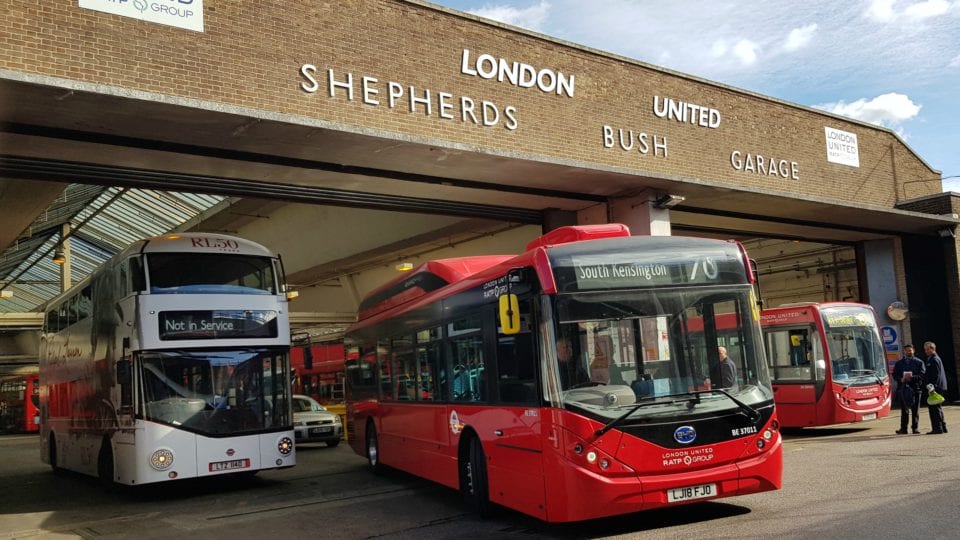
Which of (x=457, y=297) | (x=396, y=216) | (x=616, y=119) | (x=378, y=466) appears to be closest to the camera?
(x=457, y=297)

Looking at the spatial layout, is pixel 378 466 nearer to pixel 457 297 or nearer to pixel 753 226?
pixel 457 297

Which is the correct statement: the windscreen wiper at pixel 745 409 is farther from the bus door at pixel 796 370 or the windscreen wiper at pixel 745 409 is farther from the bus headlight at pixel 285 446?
the bus door at pixel 796 370

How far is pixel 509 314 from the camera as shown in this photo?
7730 mm

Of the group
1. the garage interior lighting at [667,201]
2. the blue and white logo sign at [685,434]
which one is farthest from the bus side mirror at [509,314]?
the garage interior lighting at [667,201]

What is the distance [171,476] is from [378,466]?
3.37 metres

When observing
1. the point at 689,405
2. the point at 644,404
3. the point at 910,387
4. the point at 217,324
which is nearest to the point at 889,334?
the point at 910,387

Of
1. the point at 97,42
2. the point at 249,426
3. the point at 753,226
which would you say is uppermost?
the point at 97,42

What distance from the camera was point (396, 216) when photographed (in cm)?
2072

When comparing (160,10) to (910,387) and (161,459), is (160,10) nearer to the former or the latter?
(161,459)

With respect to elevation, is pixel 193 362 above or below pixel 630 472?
Answer: above

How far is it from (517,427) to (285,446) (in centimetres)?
558

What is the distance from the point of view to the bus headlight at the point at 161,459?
11.6 metres

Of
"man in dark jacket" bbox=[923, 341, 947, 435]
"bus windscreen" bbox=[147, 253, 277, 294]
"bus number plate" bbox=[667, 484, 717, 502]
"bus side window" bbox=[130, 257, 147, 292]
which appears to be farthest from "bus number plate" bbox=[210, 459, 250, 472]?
"man in dark jacket" bbox=[923, 341, 947, 435]

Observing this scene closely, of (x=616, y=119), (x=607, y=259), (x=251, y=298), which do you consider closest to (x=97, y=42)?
(x=251, y=298)
